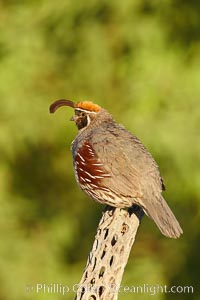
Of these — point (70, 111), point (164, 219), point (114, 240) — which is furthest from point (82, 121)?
point (70, 111)

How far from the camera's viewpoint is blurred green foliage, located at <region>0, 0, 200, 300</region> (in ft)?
30.5

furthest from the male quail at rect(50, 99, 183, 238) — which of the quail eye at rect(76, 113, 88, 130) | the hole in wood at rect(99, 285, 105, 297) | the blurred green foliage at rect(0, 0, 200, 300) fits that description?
the blurred green foliage at rect(0, 0, 200, 300)

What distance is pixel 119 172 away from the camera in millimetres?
5855

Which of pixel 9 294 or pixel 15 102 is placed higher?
pixel 15 102

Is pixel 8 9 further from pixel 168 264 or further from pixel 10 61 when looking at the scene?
pixel 168 264

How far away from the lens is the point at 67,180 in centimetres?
1013

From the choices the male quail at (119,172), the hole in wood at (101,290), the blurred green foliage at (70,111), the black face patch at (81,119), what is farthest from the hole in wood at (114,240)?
the blurred green foliage at (70,111)

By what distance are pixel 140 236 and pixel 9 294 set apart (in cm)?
135

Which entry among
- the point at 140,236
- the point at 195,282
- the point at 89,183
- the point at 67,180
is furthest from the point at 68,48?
the point at 89,183

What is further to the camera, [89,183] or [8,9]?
[8,9]

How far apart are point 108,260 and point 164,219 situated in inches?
24.7

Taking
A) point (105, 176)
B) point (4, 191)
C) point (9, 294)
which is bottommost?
point (105, 176)

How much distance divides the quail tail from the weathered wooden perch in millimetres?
152

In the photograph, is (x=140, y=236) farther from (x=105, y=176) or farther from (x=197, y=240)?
(x=105, y=176)
